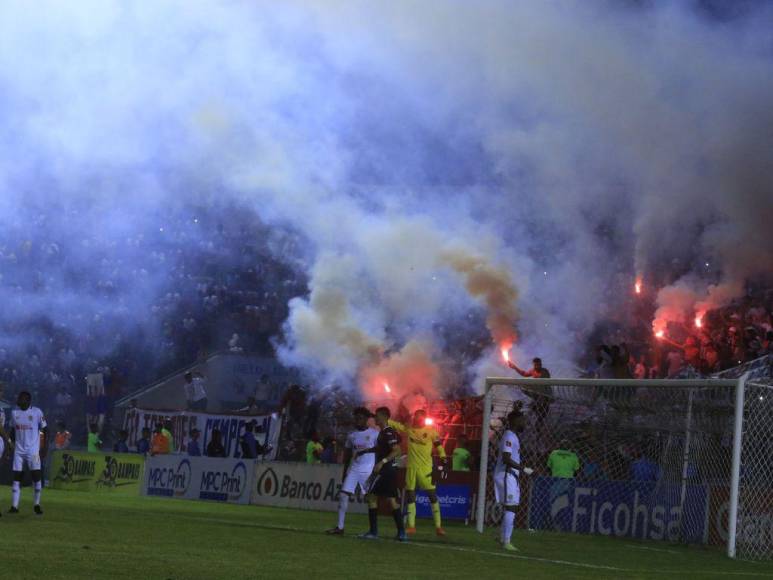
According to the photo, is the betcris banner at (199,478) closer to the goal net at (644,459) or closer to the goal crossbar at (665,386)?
the goal net at (644,459)

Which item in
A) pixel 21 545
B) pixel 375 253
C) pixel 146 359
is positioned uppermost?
pixel 375 253

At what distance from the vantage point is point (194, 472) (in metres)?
31.2

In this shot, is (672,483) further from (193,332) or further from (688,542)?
(193,332)

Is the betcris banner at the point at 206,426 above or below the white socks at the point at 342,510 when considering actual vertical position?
above

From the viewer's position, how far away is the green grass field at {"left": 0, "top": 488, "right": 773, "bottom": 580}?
12.2 meters

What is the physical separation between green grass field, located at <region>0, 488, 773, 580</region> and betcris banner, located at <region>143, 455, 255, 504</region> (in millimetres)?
6697

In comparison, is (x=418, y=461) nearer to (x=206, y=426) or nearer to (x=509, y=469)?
(x=509, y=469)

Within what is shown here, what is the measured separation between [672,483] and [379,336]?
15.8 m

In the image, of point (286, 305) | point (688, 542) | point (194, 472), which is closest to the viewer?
point (688, 542)

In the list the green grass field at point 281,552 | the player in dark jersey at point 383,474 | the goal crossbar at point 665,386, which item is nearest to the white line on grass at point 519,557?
the green grass field at point 281,552

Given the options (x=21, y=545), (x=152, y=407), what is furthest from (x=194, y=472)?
(x=21, y=545)

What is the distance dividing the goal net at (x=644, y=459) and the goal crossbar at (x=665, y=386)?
0.07ft

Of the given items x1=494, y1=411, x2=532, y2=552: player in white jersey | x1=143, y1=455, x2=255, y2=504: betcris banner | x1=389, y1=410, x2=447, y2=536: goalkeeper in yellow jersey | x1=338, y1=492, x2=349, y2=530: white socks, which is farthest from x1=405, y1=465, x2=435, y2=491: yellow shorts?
x1=143, y1=455, x2=255, y2=504: betcris banner

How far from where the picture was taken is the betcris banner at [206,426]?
32094 millimetres
